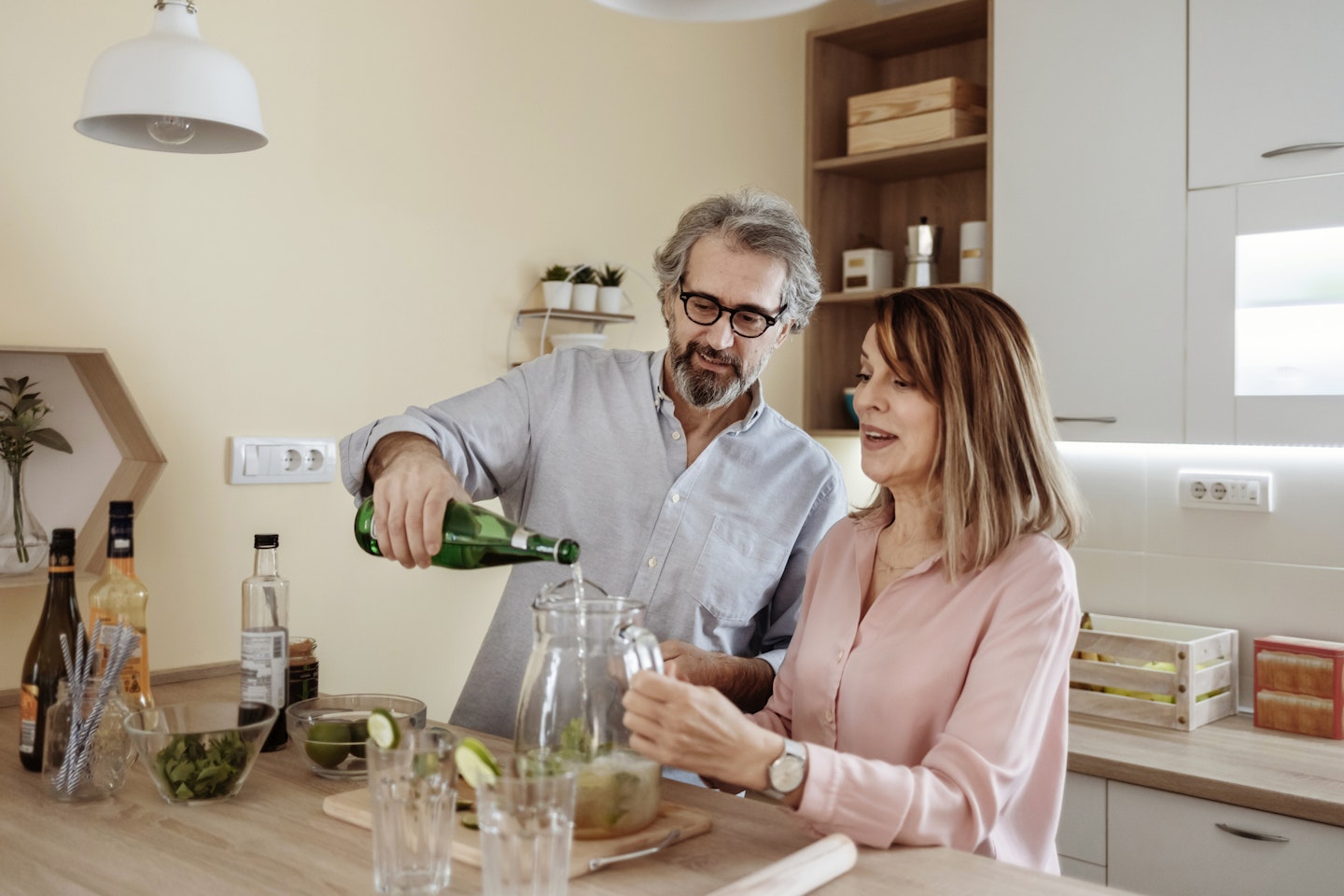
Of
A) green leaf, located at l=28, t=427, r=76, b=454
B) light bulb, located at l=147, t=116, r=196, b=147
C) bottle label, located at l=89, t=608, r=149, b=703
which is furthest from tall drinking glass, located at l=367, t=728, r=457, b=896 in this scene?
green leaf, located at l=28, t=427, r=76, b=454

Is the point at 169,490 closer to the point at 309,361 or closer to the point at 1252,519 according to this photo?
the point at 309,361

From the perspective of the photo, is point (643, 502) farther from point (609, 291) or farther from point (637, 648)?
point (609, 291)

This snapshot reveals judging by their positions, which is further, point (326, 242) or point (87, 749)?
point (326, 242)

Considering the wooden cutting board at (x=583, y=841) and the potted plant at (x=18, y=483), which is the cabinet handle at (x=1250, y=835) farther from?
the potted plant at (x=18, y=483)

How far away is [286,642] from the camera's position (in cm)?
150

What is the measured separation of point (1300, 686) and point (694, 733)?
177 centimetres

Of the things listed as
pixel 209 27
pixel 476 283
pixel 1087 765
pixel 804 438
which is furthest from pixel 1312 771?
pixel 209 27

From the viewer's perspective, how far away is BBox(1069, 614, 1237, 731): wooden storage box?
233 cm

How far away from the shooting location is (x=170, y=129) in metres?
1.63

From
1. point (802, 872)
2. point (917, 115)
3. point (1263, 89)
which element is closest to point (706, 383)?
point (802, 872)

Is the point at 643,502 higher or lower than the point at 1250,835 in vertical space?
higher

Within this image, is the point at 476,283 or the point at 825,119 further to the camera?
the point at 825,119

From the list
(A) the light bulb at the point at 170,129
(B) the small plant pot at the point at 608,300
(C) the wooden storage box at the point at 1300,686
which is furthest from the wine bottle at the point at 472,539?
(C) the wooden storage box at the point at 1300,686

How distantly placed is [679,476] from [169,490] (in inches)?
35.5
